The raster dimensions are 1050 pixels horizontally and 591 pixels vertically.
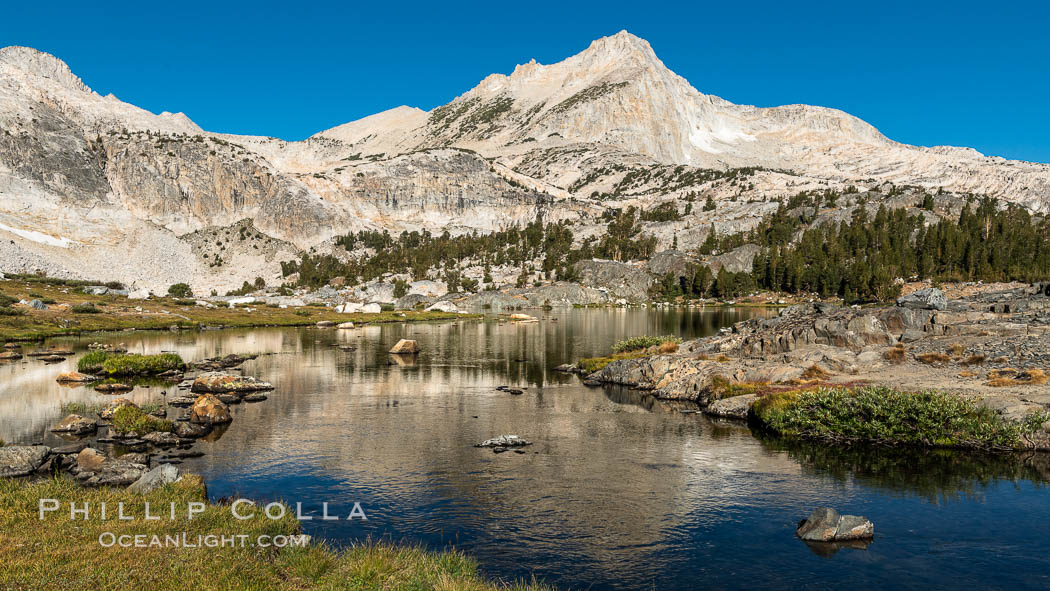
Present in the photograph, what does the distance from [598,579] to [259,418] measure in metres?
31.4

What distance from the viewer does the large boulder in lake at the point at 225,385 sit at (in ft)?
169

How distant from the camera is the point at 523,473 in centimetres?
3088

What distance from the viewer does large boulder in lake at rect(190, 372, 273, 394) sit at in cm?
5150

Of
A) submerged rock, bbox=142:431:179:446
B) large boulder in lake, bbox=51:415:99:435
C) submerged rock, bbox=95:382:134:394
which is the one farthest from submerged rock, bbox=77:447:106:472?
submerged rock, bbox=95:382:134:394

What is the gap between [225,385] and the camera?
52.0m

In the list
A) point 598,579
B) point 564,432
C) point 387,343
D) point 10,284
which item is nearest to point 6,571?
point 598,579

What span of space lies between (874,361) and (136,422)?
57.2 m

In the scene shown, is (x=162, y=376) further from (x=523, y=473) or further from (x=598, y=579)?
(x=598, y=579)

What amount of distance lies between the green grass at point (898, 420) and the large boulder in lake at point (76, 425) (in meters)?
43.4

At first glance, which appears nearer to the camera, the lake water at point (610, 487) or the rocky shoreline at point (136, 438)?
the lake water at point (610, 487)

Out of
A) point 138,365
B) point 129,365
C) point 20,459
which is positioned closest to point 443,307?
point 138,365

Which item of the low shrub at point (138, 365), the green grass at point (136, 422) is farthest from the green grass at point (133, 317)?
the green grass at point (136, 422)

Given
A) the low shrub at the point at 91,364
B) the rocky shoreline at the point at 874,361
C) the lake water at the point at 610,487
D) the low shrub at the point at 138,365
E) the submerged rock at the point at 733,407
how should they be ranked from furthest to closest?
1. the low shrub at the point at 91,364
2. the low shrub at the point at 138,365
3. the submerged rock at the point at 733,407
4. the rocky shoreline at the point at 874,361
5. the lake water at the point at 610,487

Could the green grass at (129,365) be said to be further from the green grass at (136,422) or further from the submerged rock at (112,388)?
the green grass at (136,422)
